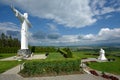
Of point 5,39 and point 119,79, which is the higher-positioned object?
point 5,39

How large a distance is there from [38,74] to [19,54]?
1924cm

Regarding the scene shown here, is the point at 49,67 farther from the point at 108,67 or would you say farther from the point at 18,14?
the point at 18,14

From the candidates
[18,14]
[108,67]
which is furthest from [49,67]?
[18,14]

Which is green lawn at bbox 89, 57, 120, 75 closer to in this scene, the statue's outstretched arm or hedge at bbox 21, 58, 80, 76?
hedge at bbox 21, 58, 80, 76

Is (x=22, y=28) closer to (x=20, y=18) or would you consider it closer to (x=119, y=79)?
(x=20, y=18)

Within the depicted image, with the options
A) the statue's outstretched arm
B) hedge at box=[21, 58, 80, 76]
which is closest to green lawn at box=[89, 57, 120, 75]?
hedge at box=[21, 58, 80, 76]

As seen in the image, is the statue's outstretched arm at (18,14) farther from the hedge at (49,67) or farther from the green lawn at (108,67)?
the hedge at (49,67)

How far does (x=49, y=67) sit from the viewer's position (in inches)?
549

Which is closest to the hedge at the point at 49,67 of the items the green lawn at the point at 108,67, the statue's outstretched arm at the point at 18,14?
the green lawn at the point at 108,67

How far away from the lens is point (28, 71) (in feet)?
44.1

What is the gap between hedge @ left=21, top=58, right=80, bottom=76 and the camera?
44.1 ft

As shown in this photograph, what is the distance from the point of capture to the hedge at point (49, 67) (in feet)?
44.1

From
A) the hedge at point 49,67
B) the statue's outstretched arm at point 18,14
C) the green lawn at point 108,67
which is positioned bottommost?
the green lawn at point 108,67

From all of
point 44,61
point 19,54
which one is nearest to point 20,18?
point 19,54
